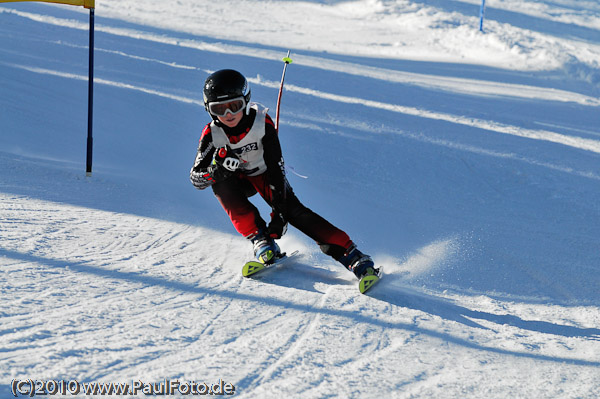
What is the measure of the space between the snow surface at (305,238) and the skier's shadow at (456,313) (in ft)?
0.07

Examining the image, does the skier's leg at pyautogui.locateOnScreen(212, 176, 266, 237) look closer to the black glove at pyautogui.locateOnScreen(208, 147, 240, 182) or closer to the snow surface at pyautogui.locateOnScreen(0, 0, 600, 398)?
the black glove at pyautogui.locateOnScreen(208, 147, 240, 182)

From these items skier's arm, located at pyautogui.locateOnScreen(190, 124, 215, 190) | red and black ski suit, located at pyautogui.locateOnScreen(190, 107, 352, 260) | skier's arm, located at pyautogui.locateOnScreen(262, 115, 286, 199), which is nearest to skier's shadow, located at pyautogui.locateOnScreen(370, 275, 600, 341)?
red and black ski suit, located at pyautogui.locateOnScreen(190, 107, 352, 260)

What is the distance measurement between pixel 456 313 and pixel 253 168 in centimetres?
176

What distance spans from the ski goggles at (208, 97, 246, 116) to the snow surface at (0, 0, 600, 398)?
108 centimetres

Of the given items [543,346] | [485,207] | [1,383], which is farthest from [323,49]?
[1,383]

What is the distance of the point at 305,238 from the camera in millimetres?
5316

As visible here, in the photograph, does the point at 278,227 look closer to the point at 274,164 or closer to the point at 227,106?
the point at 274,164

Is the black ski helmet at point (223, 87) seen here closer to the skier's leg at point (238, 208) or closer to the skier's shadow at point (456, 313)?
the skier's leg at point (238, 208)

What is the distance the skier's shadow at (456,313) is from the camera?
3650mm

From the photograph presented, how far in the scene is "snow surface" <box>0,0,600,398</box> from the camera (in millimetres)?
2906

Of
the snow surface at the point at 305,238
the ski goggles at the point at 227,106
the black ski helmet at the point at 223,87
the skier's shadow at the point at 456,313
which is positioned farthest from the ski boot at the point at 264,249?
the black ski helmet at the point at 223,87

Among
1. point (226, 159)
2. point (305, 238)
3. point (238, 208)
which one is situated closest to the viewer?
point (226, 159)

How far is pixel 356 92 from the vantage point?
11.5 metres

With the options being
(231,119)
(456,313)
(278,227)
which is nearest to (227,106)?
(231,119)
